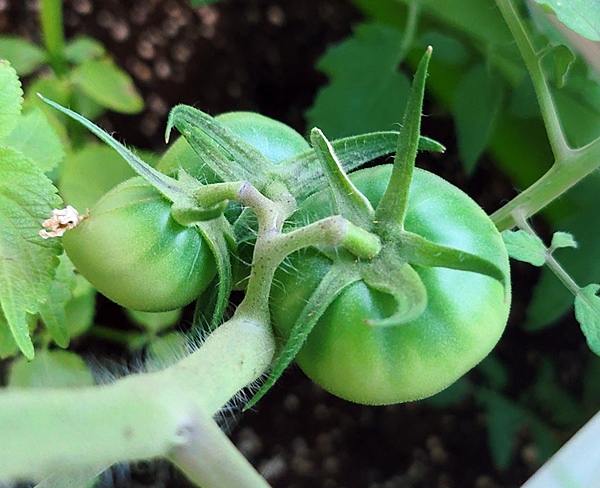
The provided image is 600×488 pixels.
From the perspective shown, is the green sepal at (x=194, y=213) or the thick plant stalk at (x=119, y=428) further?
the green sepal at (x=194, y=213)

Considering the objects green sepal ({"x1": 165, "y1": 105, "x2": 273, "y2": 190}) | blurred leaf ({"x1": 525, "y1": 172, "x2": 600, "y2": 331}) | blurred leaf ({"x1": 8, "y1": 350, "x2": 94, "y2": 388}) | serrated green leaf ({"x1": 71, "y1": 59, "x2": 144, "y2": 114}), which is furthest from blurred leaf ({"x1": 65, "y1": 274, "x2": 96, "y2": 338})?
blurred leaf ({"x1": 525, "y1": 172, "x2": 600, "y2": 331})

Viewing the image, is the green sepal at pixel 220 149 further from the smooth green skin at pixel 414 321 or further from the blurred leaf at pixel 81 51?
the blurred leaf at pixel 81 51

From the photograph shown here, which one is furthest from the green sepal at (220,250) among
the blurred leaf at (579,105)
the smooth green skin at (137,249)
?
the blurred leaf at (579,105)

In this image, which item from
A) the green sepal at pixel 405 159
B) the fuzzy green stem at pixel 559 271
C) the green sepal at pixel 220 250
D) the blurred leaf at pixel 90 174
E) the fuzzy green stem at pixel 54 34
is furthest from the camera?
the fuzzy green stem at pixel 54 34

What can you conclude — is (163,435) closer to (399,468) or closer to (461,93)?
(461,93)

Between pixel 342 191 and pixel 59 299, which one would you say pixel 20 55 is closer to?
pixel 59 299
